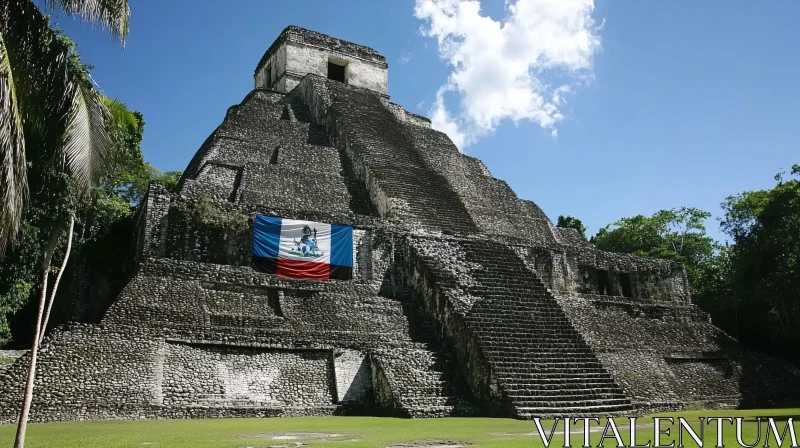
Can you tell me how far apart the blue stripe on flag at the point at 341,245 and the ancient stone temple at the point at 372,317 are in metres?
0.18

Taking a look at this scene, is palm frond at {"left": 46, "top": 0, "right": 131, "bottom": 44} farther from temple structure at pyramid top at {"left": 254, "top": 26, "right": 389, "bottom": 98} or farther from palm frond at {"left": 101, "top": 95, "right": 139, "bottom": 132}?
temple structure at pyramid top at {"left": 254, "top": 26, "right": 389, "bottom": 98}

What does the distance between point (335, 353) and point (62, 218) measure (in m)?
5.13

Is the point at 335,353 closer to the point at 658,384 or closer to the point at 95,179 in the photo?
the point at 95,179

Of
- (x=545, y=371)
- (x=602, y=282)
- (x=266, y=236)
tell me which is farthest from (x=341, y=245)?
(x=602, y=282)

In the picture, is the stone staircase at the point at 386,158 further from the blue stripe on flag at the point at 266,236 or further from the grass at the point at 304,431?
the grass at the point at 304,431

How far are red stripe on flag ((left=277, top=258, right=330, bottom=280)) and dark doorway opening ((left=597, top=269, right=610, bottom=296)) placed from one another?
771cm

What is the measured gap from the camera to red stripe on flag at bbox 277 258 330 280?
12.3m

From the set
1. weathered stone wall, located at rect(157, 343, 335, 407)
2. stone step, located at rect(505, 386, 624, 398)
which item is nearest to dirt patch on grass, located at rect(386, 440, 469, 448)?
stone step, located at rect(505, 386, 624, 398)

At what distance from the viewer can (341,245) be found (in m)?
12.9

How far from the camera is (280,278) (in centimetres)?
1194

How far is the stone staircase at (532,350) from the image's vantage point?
963 cm

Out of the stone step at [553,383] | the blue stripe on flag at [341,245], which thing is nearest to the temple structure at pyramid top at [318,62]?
the blue stripe on flag at [341,245]

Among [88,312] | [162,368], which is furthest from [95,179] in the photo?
[88,312]

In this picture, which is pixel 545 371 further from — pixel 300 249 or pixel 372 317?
pixel 300 249
